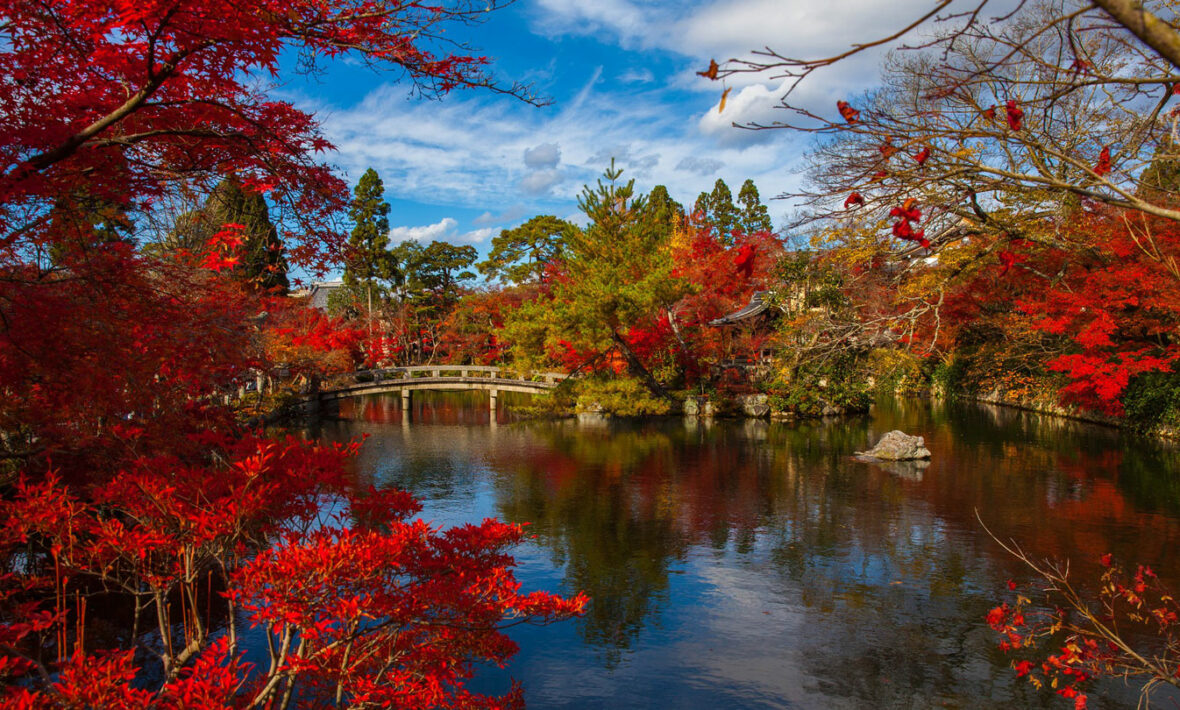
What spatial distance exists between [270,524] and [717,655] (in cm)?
386

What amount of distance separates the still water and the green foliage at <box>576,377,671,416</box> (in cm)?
235

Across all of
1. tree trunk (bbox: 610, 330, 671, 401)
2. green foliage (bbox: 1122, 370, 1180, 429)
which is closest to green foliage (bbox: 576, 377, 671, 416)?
tree trunk (bbox: 610, 330, 671, 401)

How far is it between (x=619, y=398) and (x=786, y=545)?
36.8 ft

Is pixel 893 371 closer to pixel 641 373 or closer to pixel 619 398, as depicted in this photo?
pixel 641 373

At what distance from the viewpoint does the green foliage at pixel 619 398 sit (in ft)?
65.2

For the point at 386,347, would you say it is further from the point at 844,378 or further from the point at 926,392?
the point at 926,392

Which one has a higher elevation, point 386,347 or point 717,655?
point 386,347

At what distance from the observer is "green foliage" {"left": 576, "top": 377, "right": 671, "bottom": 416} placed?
19.9m

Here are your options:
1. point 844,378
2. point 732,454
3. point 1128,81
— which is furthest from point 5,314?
point 844,378

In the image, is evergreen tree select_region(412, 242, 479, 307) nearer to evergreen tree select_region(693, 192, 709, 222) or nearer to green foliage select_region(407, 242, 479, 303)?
green foliage select_region(407, 242, 479, 303)

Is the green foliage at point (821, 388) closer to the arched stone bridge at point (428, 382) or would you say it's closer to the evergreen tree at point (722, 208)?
the arched stone bridge at point (428, 382)

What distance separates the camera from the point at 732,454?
15.2 metres

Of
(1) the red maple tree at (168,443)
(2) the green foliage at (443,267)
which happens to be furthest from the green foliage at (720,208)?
(1) the red maple tree at (168,443)

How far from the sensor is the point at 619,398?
65.0 feet
